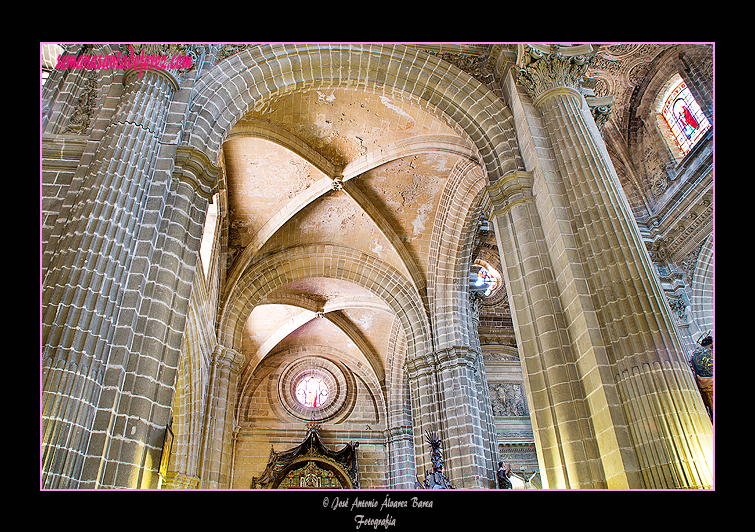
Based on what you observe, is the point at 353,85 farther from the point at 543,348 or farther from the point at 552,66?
the point at 543,348

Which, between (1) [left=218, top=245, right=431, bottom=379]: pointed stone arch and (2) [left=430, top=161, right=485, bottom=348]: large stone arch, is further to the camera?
(1) [left=218, top=245, right=431, bottom=379]: pointed stone arch

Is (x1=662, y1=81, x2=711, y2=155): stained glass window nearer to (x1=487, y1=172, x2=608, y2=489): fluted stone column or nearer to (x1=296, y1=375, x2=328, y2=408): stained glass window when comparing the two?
(x1=487, y1=172, x2=608, y2=489): fluted stone column

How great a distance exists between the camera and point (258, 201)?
1298 centimetres

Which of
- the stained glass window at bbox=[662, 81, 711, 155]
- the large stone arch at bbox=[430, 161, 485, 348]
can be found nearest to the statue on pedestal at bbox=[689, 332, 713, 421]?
the large stone arch at bbox=[430, 161, 485, 348]

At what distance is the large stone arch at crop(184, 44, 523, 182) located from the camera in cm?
803

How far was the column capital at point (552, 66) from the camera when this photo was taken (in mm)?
8102

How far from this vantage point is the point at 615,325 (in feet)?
19.2

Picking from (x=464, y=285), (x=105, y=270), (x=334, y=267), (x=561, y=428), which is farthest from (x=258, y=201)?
(x=561, y=428)

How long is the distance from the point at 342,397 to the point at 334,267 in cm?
698

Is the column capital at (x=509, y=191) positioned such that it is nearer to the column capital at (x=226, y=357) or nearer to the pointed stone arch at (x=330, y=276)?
the pointed stone arch at (x=330, y=276)

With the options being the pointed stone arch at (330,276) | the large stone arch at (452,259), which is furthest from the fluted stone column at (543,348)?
the pointed stone arch at (330,276)

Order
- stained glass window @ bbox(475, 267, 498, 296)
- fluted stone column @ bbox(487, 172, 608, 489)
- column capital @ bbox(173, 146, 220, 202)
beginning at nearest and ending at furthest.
A: fluted stone column @ bbox(487, 172, 608, 489) → column capital @ bbox(173, 146, 220, 202) → stained glass window @ bbox(475, 267, 498, 296)

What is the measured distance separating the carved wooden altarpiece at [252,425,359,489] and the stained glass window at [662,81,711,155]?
45.2 feet

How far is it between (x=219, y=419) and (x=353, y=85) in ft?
25.7
